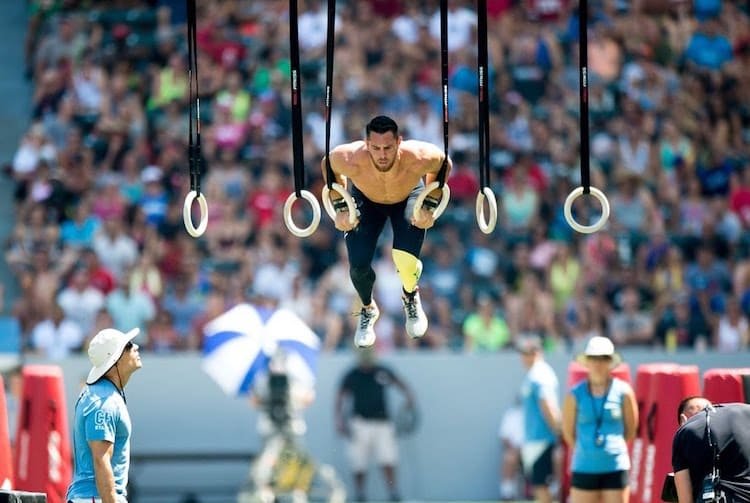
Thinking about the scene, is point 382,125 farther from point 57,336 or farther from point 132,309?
point 57,336

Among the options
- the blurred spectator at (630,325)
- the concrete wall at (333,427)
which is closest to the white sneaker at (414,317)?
the concrete wall at (333,427)

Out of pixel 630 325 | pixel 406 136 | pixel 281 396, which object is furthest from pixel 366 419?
pixel 406 136

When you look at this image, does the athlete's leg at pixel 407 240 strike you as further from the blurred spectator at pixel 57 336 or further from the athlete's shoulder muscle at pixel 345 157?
the blurred spectator at pixel 57 336

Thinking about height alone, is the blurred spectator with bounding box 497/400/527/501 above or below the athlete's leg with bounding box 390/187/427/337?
below

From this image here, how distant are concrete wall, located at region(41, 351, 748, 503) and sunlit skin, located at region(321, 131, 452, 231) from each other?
5.73 metres

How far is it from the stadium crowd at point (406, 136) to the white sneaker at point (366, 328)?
5110mm

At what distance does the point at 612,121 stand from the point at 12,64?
314 inches

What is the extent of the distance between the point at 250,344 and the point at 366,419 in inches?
72.4

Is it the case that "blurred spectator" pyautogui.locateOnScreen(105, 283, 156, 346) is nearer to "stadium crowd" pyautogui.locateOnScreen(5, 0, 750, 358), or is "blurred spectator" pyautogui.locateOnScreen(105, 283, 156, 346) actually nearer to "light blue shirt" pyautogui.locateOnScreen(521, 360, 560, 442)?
"stadium crowd" pyautogui.locateOnScreen(5, 0, 750, 358)

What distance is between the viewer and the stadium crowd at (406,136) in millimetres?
15617

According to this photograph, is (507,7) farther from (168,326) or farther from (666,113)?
(168,326)

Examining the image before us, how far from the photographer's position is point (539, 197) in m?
16.6

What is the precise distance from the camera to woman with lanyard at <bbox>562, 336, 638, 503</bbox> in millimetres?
10312

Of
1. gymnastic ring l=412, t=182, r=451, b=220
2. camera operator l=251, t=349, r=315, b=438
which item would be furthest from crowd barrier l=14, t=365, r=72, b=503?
gymnastic ring l=412, t=182, r=451, b=220
